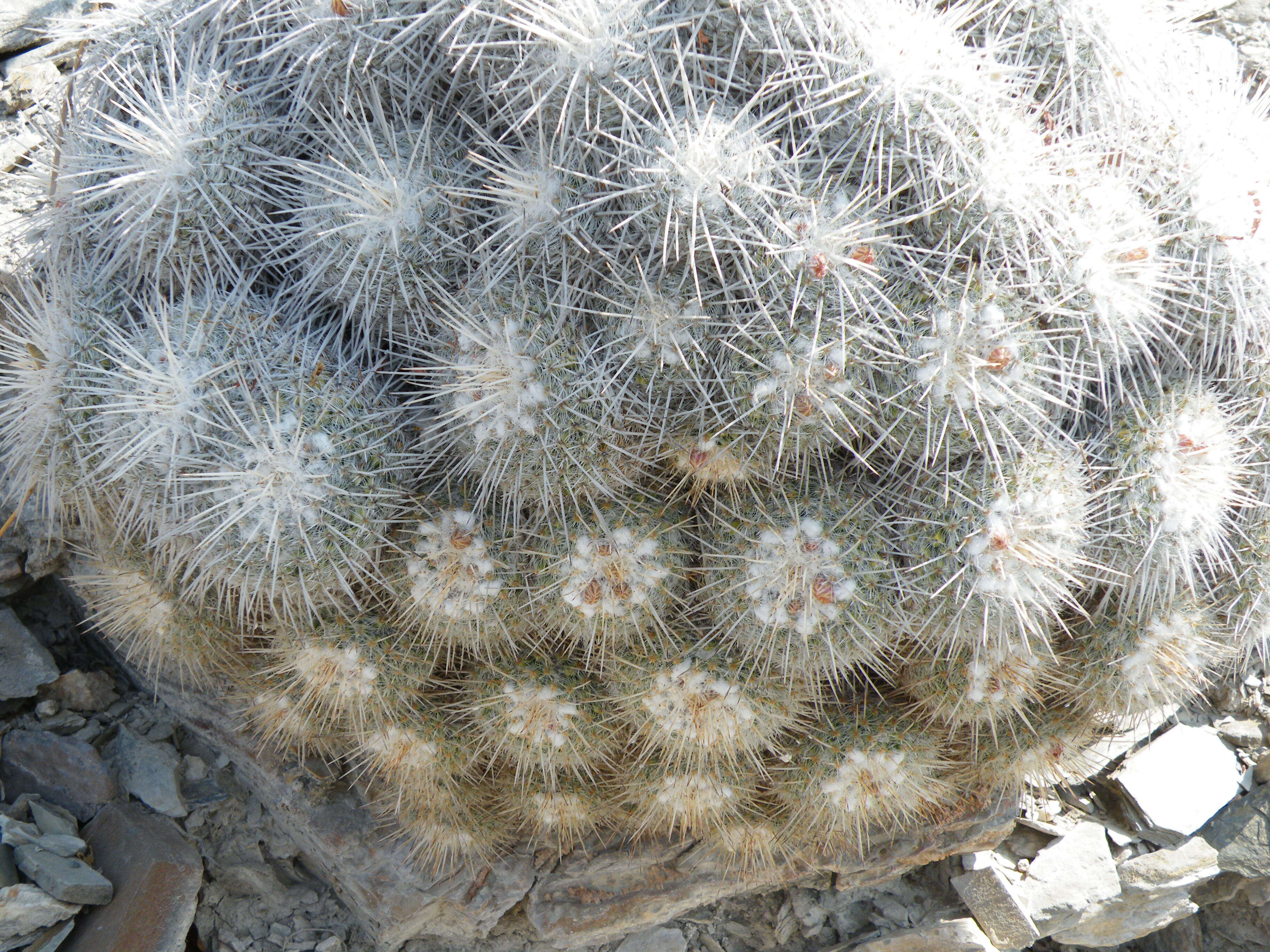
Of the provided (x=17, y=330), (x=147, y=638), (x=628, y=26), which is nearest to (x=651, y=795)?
(x=147, y=638)

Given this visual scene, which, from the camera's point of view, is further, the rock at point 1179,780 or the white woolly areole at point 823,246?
the rock at point 1179,780

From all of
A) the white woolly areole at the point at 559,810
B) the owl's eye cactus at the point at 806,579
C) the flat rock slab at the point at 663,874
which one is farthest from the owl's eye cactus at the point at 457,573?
the flat rock slab at the point at 663,874

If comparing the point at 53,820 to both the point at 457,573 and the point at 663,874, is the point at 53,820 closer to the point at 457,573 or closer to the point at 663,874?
the point at 457,573

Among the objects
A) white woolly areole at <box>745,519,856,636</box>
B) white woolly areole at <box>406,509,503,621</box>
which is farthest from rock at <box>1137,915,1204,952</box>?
white woolly areole at <box>406,509,503,621</box>

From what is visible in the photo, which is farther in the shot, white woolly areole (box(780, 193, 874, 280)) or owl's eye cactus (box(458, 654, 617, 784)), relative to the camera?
owl's eye cactus (box(458, 654, 617, 784))

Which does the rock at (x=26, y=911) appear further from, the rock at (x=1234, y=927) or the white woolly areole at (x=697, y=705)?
the rock at (x=1234, y=927)

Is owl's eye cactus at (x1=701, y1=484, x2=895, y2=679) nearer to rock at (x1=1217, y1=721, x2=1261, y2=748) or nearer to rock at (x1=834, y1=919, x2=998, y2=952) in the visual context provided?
rock at (x1=834, y1=919, x2=998, y2=952)

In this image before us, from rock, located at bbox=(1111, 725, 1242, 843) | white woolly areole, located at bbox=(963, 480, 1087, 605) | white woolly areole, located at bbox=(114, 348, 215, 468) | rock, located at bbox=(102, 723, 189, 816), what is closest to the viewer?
white woolly areole, located at bbox=(963, 480, 1087, 605)
